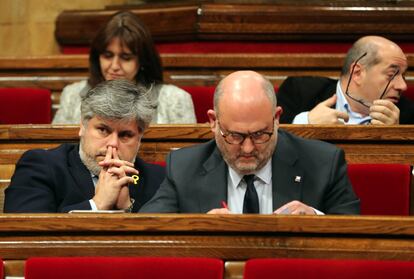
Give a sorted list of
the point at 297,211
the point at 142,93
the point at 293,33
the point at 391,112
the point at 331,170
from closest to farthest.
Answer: the point at 297,211
the point at 331,170
the point at 142,93
the point at 391,112
the point at 293,33

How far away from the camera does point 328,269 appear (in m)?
1.02

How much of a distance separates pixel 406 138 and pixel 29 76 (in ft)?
3.29

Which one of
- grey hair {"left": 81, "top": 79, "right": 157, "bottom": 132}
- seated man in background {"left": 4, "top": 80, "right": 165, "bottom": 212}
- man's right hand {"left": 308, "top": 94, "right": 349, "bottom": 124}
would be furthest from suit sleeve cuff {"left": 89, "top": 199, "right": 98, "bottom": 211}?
man's right hand {"left": 308, "top": 94, "right": 349, "bottom": 124}

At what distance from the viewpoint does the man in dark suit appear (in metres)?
1.37

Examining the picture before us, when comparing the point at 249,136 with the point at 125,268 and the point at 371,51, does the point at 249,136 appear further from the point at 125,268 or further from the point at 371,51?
the point at 371,51

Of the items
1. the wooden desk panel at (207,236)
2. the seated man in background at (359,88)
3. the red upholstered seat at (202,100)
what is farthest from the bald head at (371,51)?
the wooden desk panel at (207,236)

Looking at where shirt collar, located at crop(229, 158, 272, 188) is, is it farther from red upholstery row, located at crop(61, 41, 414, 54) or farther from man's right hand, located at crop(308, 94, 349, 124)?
red upholstery row, located at crop(61, 41, 414, 54)

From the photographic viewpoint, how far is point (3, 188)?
1.63 meters

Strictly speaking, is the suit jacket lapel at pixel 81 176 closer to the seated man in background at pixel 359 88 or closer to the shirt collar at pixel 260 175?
the shirt collar at pixel 260 175

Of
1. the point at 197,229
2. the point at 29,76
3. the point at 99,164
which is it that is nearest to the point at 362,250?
the point at 197,229

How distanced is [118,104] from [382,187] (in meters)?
0.41

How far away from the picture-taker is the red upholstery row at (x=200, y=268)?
3.34ft

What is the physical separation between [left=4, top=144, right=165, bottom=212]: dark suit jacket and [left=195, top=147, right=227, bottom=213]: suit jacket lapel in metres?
0.14

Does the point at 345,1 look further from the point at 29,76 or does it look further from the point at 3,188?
Result: the point at 3,188
